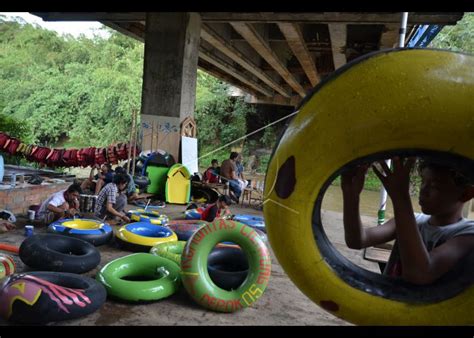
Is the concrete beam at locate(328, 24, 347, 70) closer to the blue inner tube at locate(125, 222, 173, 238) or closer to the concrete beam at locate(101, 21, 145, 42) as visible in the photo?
the concrete beam at locate(101, 21, 145, 42)

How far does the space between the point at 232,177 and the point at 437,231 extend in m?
7.47

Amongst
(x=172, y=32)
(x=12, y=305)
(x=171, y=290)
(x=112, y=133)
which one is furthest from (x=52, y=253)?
(x=112, y=133)

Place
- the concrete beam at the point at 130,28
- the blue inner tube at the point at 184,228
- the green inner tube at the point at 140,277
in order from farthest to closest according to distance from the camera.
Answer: the concrete beam at the point at 130,28
the blue inner tube at the point at 184,228
the green inner tube at the point at 140,277

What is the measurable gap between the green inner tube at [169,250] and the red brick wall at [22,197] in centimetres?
273

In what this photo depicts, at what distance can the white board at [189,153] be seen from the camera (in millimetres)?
8586

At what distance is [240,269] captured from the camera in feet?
13.5

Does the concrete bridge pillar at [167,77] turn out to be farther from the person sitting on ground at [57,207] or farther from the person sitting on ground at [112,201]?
the person sitting on ground at [57,207]

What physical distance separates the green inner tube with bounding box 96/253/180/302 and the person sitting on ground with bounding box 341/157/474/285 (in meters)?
2.39

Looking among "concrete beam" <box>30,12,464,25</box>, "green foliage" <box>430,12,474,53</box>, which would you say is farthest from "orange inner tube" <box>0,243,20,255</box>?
"green foliage" <box>430,12,474,53</box>

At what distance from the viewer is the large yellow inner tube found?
1.11 meters

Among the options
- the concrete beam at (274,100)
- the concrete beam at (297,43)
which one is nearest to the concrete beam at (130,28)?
the concrete beam at (297,43)

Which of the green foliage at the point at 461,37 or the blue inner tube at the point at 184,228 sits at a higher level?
the green foliage at the point at 461,37

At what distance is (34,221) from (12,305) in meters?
2.94
